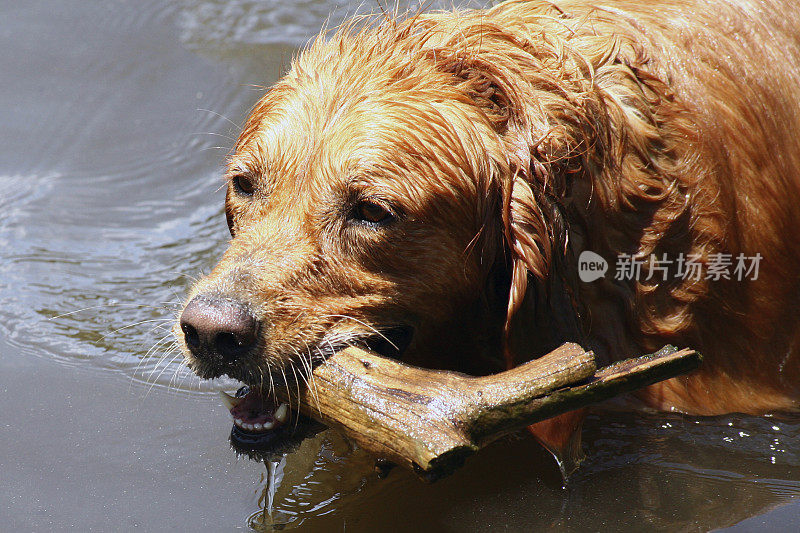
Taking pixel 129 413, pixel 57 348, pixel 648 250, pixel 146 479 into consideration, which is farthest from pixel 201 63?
pixel 648 250

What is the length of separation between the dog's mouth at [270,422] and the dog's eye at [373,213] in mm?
458

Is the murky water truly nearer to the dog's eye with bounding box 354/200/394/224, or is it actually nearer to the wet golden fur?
the wet golden fur

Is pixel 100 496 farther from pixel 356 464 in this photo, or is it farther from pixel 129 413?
pixel 356 464

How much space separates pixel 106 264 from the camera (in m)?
6.63

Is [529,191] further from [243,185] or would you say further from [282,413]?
[282,413]

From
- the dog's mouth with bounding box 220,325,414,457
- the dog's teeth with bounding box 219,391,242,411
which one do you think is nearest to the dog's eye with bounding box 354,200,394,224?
the dog's mouth with bounding box 220,325,414,457

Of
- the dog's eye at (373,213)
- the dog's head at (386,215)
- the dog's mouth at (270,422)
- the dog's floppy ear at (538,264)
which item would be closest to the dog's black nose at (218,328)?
the dog's head at (386,215)

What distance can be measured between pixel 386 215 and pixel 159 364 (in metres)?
1.98

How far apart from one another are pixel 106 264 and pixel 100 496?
259cm

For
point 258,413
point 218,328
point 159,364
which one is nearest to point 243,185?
point 218,328

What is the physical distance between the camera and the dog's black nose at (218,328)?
3570 millimetres

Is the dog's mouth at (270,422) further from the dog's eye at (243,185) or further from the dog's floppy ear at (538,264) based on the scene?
the dog's eye at (243,185)

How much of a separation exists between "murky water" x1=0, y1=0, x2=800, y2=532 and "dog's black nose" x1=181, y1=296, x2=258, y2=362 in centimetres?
46

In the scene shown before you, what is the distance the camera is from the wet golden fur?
3.88m
